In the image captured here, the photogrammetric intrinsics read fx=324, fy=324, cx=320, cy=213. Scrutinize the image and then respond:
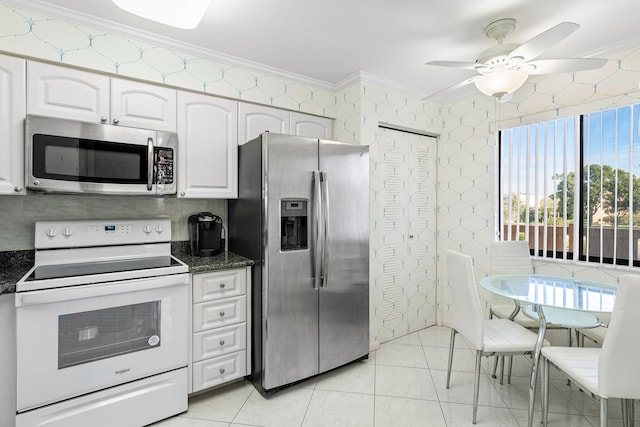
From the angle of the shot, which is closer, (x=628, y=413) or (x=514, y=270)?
(x=628, y=413)

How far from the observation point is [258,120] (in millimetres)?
2615

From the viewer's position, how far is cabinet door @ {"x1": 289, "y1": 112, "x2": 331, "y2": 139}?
2.82 m

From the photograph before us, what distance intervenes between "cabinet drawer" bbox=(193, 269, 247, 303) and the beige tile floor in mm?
688

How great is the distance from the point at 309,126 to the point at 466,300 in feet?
6.18

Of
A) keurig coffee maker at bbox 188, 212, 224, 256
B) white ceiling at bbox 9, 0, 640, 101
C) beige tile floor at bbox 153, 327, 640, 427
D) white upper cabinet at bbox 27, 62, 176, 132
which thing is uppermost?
white ceiling at bbox 9, 0, 640, 101

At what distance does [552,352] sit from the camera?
1.75 meters

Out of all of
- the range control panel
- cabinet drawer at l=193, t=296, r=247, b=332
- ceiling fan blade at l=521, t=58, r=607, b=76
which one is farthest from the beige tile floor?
ceiling fan blade at l=521, t=58, r=607, b=76

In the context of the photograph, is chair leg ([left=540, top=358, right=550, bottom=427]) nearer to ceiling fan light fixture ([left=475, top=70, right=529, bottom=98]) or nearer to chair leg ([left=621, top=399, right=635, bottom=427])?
chair leg ([left=621, top=399, right=635, bottom=427])

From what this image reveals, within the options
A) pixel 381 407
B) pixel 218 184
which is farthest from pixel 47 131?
pixel 381 407

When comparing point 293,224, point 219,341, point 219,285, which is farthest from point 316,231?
point 219,341

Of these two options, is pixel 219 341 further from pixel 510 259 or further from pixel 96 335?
pixel 510 259

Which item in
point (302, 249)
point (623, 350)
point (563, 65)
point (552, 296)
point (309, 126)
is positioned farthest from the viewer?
point (309, 126)

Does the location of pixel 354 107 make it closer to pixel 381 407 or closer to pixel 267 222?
pixel 267 222

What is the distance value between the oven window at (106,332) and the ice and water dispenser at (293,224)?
0.87 m
